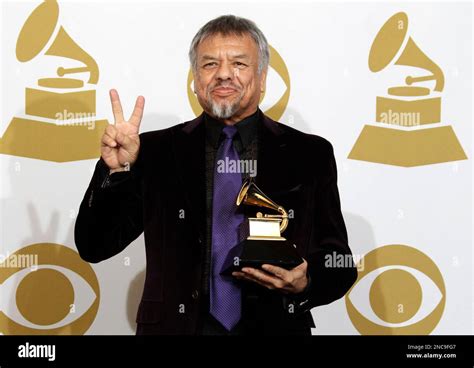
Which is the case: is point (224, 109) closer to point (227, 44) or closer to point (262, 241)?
point (227, 44)

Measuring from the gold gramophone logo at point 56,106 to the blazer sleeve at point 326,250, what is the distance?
1079 mm

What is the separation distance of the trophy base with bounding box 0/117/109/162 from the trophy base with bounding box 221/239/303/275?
110 centimetres

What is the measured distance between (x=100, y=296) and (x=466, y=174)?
4.91 feet

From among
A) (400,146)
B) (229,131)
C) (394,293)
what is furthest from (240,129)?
(394,293)

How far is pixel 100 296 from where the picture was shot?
3230 mm

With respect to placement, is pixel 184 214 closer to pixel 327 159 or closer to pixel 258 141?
pixel 258 141

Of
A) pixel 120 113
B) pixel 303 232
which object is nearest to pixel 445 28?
pixel 303 232

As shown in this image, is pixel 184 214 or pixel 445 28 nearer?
pixel 184 214

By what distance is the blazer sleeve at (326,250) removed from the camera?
2.38 meters

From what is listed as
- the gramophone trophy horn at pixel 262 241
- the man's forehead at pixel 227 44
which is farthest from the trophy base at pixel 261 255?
the man's forehead at pixel 227 44

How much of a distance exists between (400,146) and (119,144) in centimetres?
131

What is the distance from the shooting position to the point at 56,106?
3199 millimetres

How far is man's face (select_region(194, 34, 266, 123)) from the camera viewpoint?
2.47 m

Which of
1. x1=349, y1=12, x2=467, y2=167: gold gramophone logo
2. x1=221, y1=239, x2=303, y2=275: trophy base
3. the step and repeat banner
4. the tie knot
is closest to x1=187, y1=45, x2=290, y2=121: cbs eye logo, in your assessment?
the step and repeat banner
